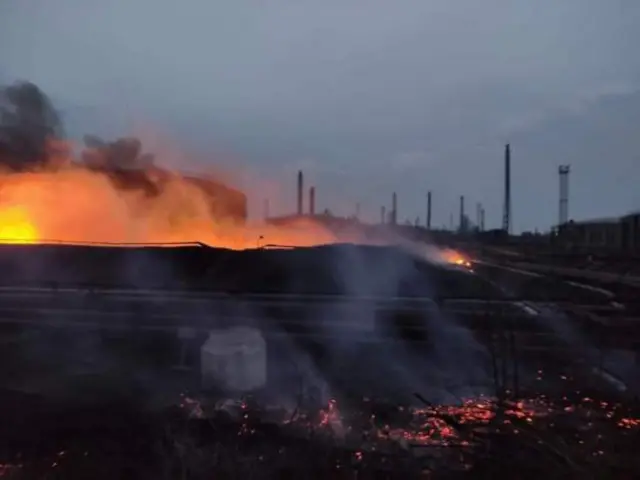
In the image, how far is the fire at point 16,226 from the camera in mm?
25719

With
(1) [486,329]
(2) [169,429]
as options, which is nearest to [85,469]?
(2) [169,429]

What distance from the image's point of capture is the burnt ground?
6770 millimetres

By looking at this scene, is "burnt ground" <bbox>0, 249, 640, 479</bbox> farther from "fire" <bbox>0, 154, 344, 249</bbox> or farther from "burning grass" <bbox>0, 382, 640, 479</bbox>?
"fire" <bbox>0, 154, 344, 249</bbox>

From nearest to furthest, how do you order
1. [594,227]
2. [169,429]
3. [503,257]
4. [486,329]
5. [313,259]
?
[169,429] < [486,329] < [313,259] < [503,257] < [594,227]

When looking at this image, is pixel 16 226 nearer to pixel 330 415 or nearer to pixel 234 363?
pixel 234 363

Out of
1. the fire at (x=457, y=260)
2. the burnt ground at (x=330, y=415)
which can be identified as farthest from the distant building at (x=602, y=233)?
the burnt ground at (x=330, y=415)

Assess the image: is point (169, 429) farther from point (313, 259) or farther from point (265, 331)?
point (313, 259)

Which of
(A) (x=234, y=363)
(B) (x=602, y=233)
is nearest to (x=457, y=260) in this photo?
(A) (x=234, y=363)

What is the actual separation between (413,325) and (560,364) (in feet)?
7.88

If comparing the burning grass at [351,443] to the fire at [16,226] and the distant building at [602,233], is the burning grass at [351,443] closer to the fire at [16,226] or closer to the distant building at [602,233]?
the fire at [16,226]

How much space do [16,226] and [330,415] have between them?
20375 mm

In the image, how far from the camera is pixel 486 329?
1094cm

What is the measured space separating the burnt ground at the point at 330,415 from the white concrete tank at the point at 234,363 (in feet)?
0.87

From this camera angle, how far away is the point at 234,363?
9.91 metres
